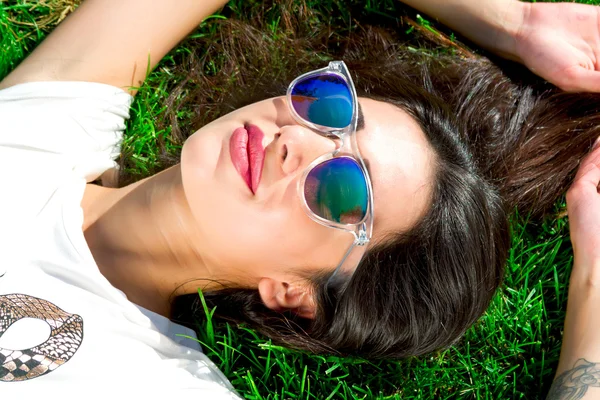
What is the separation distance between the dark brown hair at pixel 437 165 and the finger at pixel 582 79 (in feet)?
0.41

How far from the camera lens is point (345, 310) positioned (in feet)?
8.38

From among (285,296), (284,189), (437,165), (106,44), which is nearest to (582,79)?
(437,165)

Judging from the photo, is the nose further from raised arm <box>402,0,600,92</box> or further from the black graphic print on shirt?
raised arm <box>402,0,600,92</box>

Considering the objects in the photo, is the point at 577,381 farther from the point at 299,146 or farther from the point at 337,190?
the point at 299,146

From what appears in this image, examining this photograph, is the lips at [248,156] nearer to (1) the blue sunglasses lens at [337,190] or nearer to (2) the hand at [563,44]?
(1) the blue sunglasses lens at [337,190]

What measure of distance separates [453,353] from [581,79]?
1.53 m

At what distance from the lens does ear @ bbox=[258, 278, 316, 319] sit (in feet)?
8.25

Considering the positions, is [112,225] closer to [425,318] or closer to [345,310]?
[345,310]

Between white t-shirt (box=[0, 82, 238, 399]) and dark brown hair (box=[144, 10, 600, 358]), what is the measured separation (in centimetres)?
48

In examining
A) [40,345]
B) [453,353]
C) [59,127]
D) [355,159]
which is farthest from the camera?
[453,353]

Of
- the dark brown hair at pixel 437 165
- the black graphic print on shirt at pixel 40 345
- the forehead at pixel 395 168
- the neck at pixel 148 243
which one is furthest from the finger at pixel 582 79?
the black graphic print on shirt at pixel 40 345

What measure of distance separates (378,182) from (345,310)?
2.13 feet

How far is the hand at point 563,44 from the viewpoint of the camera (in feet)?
9.15

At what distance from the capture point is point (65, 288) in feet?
7.68
